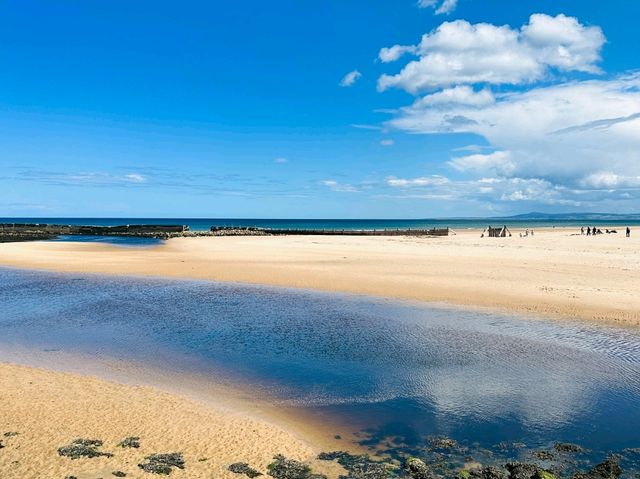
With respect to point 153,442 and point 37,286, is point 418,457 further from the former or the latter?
point 37,286

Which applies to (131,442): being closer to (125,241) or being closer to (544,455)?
(544,455)

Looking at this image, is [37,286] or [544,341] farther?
[37,286]

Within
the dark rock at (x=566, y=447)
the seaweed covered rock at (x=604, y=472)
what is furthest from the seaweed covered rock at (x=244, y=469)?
the dark rock at (x=566, y=447)

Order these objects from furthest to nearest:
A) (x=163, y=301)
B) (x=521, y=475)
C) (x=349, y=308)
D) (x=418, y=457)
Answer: (x=163, y=301), (x=349, y=308), (x=418, y=457), (x=521, y=475)

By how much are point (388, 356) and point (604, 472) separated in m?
6.59

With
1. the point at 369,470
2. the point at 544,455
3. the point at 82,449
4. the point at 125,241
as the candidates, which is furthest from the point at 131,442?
the point at 125,241

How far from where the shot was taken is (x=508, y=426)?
8.84 meters

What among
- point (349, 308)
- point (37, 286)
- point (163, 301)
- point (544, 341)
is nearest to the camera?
point (544, 341)

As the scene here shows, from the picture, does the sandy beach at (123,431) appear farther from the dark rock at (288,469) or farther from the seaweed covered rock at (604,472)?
the seaweed covered rock at (604,472)

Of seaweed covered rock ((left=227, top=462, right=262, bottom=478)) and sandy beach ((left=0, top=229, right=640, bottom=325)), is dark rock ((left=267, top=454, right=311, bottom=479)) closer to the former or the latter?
seaweed covered rock ((left=227, top=462, right=262, bottom=478))

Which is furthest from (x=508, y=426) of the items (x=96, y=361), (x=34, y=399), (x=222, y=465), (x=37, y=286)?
(x=37, y=286)

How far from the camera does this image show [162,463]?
714 centimetres

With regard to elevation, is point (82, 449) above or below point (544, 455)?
above

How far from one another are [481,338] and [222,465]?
10065 mm
